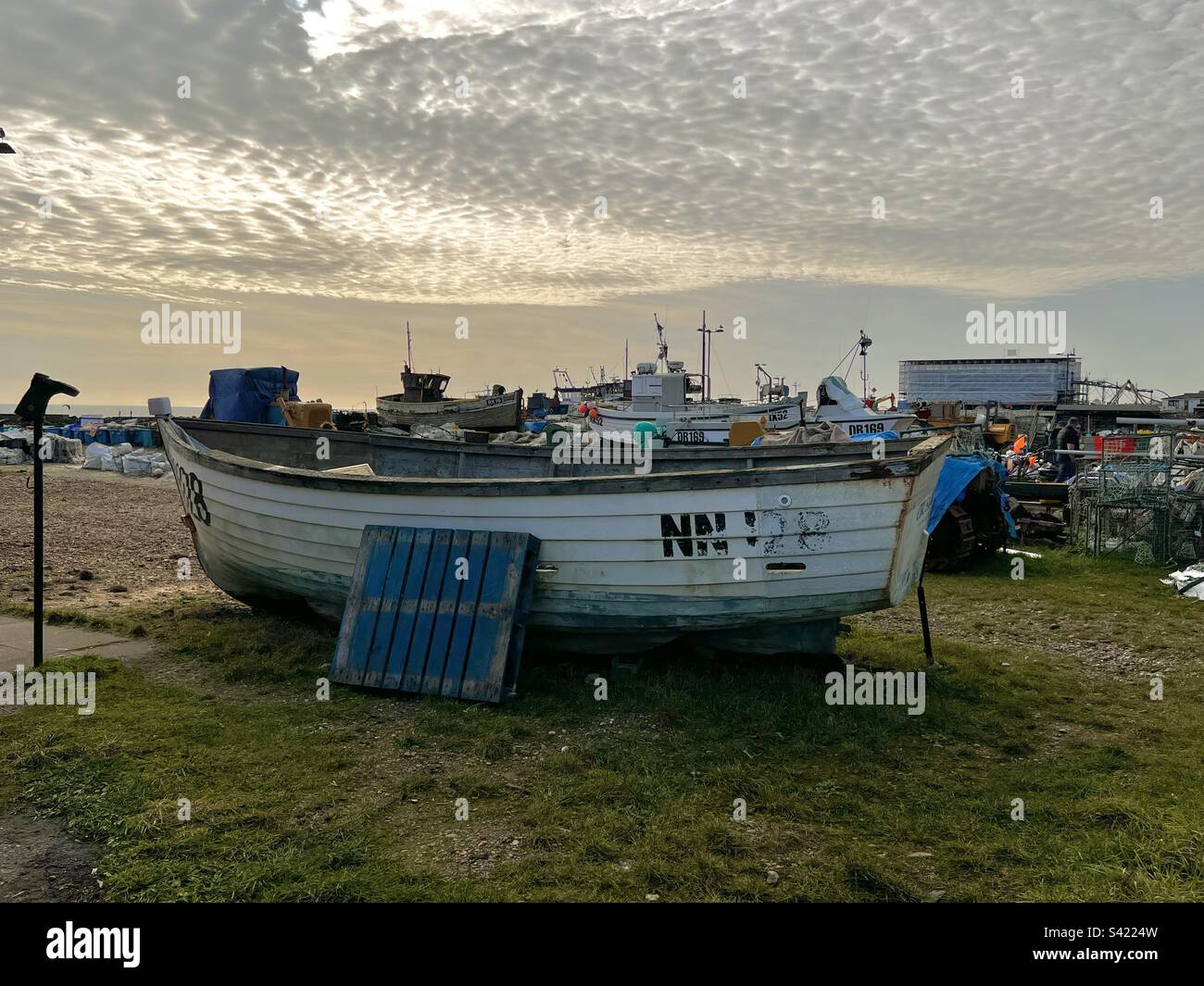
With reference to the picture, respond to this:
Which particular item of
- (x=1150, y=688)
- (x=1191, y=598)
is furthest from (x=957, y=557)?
(x=1150, y=688)

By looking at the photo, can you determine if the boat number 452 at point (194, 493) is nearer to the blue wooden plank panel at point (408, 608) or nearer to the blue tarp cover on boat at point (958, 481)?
the blue wooden plank panel at point (408, 608)

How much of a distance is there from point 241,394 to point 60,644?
5.77 m

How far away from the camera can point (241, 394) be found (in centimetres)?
1330

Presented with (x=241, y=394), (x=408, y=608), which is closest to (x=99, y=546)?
(x=241, y=394)

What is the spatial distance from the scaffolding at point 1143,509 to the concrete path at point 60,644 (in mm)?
13328

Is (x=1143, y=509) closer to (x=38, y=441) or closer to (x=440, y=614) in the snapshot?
(x=440, y=614)

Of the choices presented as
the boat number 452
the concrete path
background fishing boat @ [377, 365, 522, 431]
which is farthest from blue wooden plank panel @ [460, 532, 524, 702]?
background fishing boat @ [377, 365, 522, 431]

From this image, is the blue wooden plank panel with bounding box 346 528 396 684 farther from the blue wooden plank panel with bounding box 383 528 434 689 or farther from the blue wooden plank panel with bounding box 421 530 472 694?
the blue wooden plank panel with bounding box 421 530 472 694

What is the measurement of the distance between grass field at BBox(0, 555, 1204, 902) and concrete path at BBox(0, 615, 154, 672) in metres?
0.49

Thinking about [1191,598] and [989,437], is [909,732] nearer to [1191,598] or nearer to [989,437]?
[1191,598]

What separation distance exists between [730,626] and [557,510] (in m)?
1.75

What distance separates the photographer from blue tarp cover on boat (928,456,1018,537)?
12.2 meters

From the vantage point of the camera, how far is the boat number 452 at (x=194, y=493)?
387 inches

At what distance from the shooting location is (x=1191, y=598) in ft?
34.8
